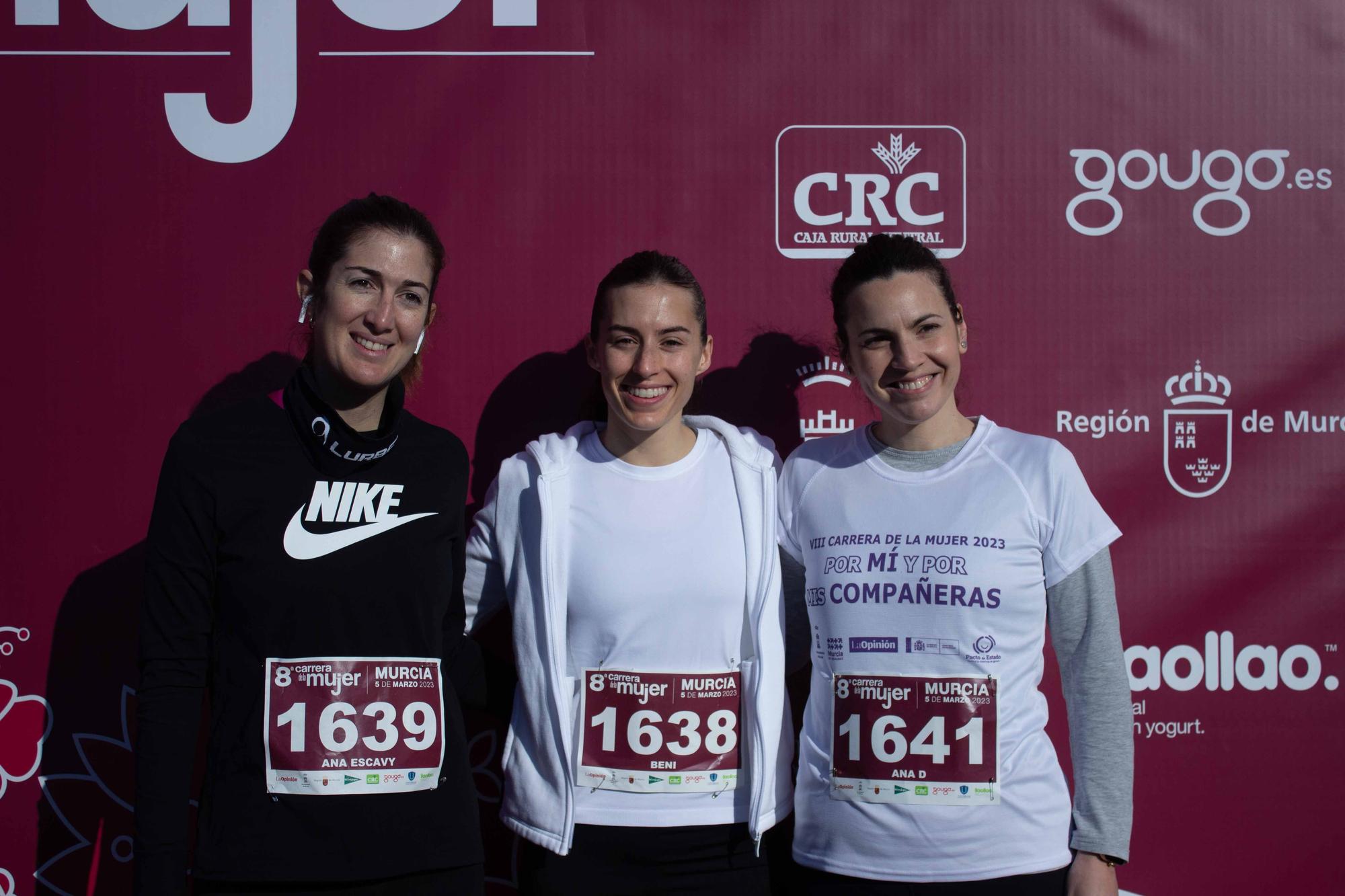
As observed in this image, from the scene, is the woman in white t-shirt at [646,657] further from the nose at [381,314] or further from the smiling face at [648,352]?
the nose at [381,314]

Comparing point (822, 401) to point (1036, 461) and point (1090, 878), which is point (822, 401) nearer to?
point (1036, 461)

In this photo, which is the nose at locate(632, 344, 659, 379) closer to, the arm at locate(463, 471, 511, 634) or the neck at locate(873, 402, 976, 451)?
the arm at locate(463, 471, 511, 634)

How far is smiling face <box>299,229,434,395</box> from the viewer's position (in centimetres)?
167

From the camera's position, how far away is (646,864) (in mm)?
1731

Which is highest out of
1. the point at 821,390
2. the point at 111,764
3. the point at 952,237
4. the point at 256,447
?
the point at 952,237

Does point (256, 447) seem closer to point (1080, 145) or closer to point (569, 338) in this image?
point (569, 338)

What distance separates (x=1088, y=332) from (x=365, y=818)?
198 cm

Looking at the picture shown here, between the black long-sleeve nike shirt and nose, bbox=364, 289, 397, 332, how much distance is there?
0.49 feet

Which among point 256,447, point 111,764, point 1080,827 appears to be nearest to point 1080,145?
point 1080,827

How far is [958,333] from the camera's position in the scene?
1799 mm

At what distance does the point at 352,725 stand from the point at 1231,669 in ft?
6.78

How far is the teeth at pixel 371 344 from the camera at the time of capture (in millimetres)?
1691

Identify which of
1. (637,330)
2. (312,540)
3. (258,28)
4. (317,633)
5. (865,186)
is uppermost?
(258,28)

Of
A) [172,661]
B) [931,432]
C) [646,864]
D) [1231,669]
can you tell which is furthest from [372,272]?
[1231,669]
